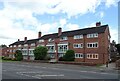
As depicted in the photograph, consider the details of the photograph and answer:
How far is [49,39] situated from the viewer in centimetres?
8106

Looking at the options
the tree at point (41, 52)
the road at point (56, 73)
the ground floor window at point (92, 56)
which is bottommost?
the road at point (56, 73)

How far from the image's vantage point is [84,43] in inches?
2537

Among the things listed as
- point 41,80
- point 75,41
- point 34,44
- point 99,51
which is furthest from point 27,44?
point 41,80

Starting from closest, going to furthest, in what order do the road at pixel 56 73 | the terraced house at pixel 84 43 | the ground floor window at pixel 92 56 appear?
the road at pixel 56 73
the terraced house at pixel 84 43
the ground floor window at pixel 92 56

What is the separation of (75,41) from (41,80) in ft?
161

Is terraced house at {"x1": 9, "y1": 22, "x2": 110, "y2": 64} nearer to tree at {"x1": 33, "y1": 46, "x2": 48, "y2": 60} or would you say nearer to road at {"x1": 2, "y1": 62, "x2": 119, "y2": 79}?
tree at {"x1": 33, "y1": 46, "x2": 48, "y2": 60}

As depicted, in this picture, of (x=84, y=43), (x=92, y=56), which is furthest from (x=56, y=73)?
(x=84, y=43)

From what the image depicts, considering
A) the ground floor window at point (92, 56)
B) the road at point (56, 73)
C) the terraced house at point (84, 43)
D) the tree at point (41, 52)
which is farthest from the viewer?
the tree at point (41, 52)

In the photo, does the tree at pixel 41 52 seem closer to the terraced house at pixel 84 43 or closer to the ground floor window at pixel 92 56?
the terraced house at pixel 84 43

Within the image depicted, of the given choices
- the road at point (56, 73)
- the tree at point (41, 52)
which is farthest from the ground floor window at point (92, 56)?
the road at point (56, 73)

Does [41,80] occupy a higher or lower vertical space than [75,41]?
lower

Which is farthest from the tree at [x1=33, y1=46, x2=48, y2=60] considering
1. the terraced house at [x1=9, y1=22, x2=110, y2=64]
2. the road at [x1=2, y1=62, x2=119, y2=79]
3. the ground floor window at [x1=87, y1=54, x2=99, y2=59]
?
the road at [x1=2, y1=62, x2=119, y2=79]

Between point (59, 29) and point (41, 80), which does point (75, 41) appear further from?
point (41, 80)

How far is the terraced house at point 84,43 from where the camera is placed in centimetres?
5894
